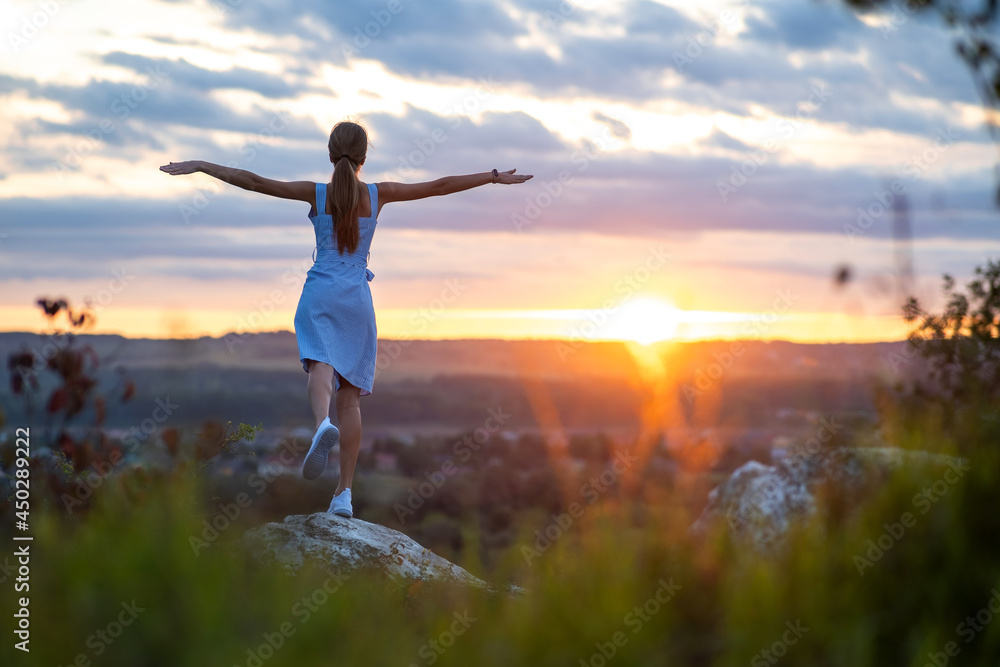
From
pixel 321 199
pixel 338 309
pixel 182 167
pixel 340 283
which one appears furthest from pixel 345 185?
pixel 182 167

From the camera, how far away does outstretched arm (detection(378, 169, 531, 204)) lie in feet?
24.1

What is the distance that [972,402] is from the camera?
572 centimetres

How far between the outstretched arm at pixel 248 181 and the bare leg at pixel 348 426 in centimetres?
159

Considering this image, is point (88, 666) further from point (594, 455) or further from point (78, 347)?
point (594, 455)

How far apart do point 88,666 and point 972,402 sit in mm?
5331

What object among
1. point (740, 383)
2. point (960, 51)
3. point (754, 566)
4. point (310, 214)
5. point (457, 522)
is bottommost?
point (457, 522)

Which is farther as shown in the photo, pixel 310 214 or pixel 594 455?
pixel 594 455

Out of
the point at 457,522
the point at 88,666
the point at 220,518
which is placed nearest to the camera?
the point at 88,666

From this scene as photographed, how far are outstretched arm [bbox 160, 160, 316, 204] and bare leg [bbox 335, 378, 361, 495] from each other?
1.59m

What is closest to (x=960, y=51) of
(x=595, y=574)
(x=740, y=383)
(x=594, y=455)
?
(x=595, y=574)

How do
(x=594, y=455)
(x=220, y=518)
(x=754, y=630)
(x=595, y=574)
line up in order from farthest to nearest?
1. (x=594, y=455)
2. (x=220, y=518)
3. (x=595, y=574)
4. (x=754, y=630)

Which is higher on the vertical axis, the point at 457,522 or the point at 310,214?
the point at 310,214

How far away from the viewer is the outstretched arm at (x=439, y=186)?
7.35 m

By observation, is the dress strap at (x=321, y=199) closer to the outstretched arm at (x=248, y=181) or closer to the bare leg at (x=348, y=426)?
the outstretched arm at (x=248, y=181)
